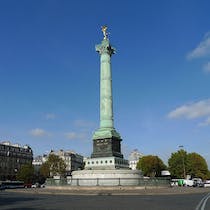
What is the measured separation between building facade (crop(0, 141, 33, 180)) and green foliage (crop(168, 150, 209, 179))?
5596 cm

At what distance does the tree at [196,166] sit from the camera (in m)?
119

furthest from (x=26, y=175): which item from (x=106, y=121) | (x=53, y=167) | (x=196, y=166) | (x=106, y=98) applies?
(x=106, y=98)

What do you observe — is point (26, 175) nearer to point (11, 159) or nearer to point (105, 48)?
point (11, 159)

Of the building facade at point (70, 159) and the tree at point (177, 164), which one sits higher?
the building facade at point (70, 159)

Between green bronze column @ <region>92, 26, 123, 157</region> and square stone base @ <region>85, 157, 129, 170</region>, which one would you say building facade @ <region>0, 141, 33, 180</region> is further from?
green bronze column @ <region>92, 26, 123, 157</region>

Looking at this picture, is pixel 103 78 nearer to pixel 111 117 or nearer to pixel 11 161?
pixel 111 117

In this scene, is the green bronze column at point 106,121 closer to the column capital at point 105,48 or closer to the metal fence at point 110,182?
the column capital at point 105,48

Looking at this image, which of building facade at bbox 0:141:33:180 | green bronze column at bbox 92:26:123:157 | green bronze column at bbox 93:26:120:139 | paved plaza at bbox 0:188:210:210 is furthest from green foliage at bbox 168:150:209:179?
paved plaza at bbox 0:188:210:210

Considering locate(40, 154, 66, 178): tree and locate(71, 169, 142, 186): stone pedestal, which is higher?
locate(40, 154, 66, 178): tree

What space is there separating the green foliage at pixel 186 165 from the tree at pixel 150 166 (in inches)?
267

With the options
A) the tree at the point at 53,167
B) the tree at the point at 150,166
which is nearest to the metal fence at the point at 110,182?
the tree at the point at 53,167

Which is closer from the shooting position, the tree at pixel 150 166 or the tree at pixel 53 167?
the tree at pixel 53 167

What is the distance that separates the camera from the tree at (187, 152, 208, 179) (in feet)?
389

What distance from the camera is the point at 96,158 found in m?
54.8
